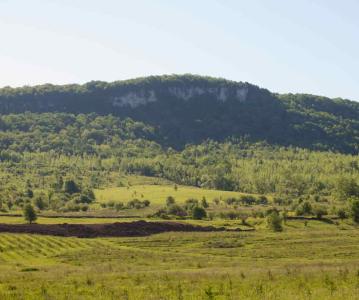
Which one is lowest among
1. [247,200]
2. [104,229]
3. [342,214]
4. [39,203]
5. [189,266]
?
[247,200]

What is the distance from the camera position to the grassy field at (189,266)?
3191cm

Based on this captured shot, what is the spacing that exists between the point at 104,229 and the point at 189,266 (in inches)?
1990

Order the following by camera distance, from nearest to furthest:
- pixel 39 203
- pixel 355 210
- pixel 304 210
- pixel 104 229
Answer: pixel 104 229
pixel 355 210
pixel 304 210
pixel 39 203

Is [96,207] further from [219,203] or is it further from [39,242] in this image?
[39,242]

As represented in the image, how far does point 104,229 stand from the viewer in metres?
101

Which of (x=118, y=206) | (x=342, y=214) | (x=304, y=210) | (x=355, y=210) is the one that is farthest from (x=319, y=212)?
(x=118, y=206)

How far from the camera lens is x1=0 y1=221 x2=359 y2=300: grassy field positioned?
31.9 m

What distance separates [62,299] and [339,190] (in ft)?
532

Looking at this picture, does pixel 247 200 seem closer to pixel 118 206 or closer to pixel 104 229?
pixel 118 206

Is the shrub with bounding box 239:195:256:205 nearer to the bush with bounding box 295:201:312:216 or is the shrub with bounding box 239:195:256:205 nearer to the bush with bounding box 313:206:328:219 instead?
the bush with bounding box 295:201:312:216

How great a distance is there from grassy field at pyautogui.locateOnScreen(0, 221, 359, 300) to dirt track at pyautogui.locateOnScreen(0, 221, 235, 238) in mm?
6082

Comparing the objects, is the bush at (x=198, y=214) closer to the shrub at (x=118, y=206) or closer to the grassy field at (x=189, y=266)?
the grassy field at (x=189, y=266)

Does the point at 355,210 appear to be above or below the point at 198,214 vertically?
above

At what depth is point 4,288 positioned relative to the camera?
3447 cm
